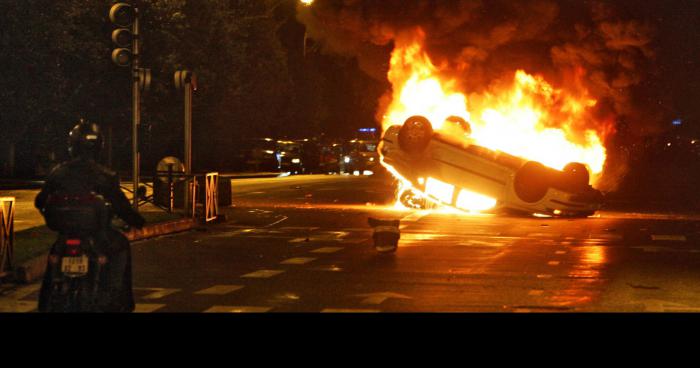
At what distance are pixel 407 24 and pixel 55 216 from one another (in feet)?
58.9

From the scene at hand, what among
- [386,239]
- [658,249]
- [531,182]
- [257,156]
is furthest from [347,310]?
[257,156]

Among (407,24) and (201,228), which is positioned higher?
(407,24)

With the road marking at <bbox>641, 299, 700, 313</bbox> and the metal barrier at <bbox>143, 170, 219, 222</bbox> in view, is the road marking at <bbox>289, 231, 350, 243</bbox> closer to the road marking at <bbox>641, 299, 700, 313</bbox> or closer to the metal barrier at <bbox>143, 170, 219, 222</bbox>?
the metal barrier at <bbox>143, 170, 219, 222</bbox>

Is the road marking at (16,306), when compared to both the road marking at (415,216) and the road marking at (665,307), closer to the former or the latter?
the road marking at (665,307)

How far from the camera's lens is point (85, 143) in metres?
9.22

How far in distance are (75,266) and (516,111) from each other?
57.9ft

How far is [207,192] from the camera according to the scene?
24.9 metres

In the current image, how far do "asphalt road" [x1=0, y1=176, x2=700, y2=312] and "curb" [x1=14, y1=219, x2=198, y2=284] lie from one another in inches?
16.9

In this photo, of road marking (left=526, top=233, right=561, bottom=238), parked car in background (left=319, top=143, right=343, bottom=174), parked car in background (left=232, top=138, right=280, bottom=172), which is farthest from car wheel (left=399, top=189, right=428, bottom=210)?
parked car in background (left=232, top=138, right=280, bottom=172)

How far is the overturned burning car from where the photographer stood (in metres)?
21.4

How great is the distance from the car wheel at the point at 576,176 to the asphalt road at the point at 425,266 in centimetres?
99

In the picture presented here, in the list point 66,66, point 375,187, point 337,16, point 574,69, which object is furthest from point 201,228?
point 66,66

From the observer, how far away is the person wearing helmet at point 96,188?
29.5 feet

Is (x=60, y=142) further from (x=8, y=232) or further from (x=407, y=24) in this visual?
(x=8, y=232)
